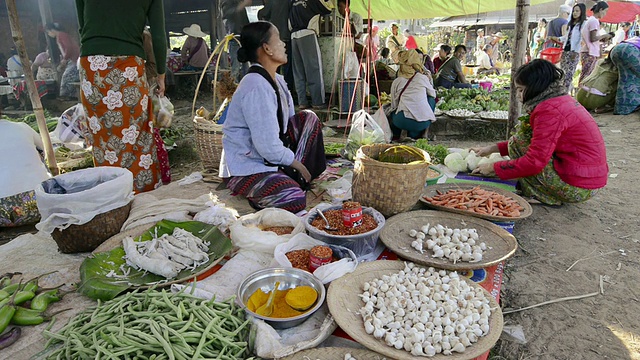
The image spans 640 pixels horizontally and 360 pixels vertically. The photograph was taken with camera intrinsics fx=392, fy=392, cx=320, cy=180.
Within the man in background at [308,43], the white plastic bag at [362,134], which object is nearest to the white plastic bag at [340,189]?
the white plastic bag at [362,134]

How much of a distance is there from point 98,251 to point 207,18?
37.7ft

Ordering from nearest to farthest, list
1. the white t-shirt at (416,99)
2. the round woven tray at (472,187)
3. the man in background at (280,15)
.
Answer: the round woven tray at (472,187) → the white t-shirt at (416,99) → the man in background at (280,15)

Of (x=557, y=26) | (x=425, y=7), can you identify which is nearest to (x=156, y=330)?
(x=425, y=7)

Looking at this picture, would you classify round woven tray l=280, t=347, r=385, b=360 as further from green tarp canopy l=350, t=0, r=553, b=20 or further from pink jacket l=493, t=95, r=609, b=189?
green tarp canopy l=350, t=0, r=553, b=20

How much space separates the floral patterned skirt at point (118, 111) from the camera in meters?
3.09

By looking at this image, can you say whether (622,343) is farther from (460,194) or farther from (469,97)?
(469,97)

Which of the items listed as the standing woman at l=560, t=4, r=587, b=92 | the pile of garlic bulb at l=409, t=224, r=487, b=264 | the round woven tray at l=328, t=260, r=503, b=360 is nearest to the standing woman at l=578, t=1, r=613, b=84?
the standing woman at l=560, t=4, r=587, b=92

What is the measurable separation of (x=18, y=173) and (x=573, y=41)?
8764mm

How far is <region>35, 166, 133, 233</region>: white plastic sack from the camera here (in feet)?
7.02

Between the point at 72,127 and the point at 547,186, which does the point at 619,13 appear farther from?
the point at 72,127

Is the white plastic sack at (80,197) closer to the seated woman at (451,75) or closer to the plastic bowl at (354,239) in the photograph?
the plastic bowl at (354,239)

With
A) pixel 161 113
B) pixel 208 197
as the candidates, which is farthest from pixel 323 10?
pixel 208 197

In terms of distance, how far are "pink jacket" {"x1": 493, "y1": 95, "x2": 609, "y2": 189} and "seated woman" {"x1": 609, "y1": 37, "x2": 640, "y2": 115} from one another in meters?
4.81

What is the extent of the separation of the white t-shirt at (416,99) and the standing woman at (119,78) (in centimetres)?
323
